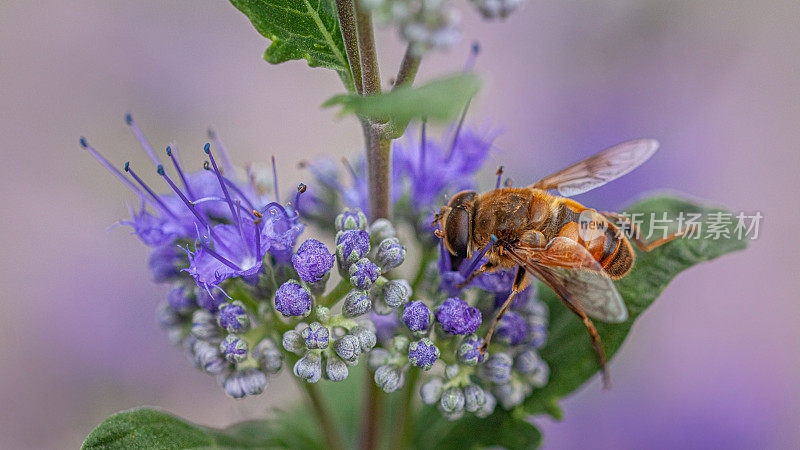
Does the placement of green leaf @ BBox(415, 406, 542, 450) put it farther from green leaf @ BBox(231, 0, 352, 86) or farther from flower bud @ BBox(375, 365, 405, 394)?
green leaf @ BBox(231, 0, 352, 86)

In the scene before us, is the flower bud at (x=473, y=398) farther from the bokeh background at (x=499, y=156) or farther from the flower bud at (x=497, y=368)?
the bokeh background at (x=499, y=156)

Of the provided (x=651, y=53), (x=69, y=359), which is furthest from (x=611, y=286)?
(x=651, y=53)

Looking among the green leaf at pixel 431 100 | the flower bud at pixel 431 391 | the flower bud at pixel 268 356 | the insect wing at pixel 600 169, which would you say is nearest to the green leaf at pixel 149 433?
the flower bud at pixel 268 356

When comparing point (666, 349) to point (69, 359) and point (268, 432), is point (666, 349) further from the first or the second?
point (69, 359)

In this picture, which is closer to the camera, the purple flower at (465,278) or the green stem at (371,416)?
the purple flower at (465,278)

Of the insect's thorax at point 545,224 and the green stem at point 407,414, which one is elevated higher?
the insect's thorax at point 545,224

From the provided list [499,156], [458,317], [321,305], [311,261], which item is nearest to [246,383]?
[321,305]

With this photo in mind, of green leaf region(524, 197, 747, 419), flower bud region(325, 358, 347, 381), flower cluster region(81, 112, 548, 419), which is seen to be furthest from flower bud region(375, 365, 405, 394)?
green leaf region(524, 197, 747, 419)
